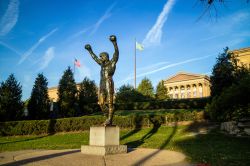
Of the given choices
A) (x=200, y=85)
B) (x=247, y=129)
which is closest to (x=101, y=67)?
(x=247, y=129)

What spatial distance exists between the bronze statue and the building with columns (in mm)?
84266

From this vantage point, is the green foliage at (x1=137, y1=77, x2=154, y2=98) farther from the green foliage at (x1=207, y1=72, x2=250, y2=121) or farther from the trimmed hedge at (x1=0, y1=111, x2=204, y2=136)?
the green foliage at (x1=207, y1=72, x2=250, y2=121)

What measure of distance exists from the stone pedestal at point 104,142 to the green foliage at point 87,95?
32374 millimetres

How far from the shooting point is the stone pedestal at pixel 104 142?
8891 millimetres

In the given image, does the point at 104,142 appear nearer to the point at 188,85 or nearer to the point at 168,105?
the point at 168,105

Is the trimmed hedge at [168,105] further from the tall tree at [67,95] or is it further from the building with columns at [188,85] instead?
the building with columns at [188,85]

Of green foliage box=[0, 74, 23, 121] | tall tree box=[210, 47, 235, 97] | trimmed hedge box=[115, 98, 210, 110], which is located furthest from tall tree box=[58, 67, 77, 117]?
tall tree box=[210, 47, 235, 97]

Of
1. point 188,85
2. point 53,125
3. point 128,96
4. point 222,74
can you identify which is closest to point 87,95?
point 128,96

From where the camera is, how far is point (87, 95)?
43.4 m

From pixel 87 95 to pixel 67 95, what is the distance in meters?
5.46

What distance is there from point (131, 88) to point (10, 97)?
3038cm

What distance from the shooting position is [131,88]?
184 ft

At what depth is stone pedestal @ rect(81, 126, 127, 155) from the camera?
8891mm

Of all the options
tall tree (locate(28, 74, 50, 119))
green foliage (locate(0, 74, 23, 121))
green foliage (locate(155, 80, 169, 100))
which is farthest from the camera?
green foliage (locate(155, 80, 169, 100))
